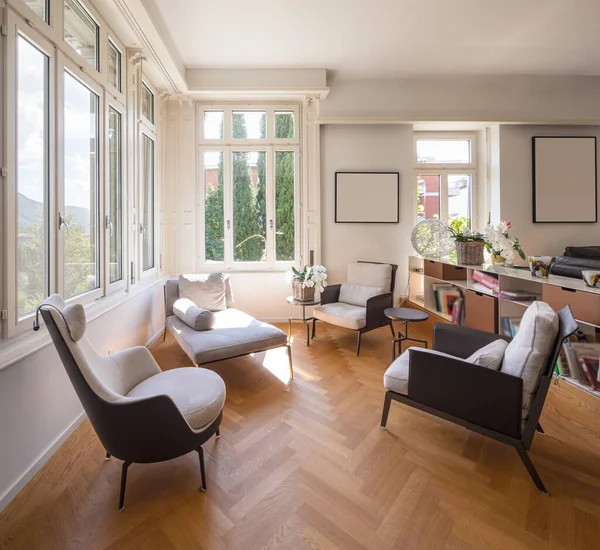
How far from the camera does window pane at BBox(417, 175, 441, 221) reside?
208 inches

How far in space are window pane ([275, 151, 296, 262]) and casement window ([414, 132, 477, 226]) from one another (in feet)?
6.65

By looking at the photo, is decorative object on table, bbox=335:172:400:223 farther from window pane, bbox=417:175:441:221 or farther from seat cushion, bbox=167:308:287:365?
seat cushion, bbox=167:308:287:365

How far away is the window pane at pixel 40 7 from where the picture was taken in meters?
2.00

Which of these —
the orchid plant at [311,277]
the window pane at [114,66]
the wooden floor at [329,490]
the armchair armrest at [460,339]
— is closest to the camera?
the wooden floor at [329,490]

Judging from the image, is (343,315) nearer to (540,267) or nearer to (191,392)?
(540,267)

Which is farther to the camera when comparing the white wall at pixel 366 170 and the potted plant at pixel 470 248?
the white wall at pixel 366 170

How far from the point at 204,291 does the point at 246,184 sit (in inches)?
72.7

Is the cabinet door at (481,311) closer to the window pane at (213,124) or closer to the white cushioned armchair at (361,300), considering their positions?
the white cushioned armchair at (361,300)

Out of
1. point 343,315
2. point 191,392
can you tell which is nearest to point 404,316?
point 343,315

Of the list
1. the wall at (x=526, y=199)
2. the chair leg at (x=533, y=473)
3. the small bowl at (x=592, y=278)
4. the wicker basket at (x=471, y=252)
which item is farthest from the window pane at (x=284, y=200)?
the chair leg at (x=533, y=473)

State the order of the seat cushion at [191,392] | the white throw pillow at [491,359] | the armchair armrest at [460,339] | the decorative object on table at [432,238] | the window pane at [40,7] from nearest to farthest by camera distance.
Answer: the seat cushion at [191,392] < the white throw pillow at [491,359] < the window pane at [40,7] < the armchair armrest at [460,339] < the decorative object on table at [432,238]

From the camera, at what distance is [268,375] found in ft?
10.1

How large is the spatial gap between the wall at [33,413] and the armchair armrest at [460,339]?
2624 mm

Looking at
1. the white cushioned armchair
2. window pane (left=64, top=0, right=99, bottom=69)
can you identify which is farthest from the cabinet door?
window pane (left=64, top=0, right=99, bottom=69)
